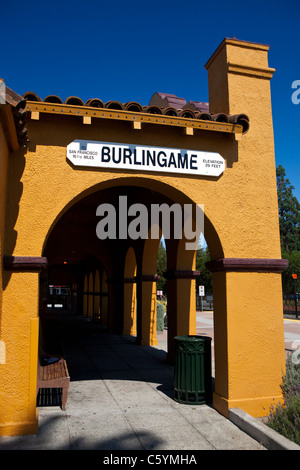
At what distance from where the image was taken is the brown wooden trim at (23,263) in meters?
5.07

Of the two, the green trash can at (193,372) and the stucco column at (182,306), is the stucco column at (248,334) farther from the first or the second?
the stucco column at (182,306)

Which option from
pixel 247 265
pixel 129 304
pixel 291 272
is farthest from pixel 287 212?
pixel 247 265

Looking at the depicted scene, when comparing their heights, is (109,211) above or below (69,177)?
above

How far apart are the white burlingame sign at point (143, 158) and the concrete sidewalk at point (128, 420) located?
369 cm

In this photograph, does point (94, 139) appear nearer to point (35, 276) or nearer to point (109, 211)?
point (35, 276)

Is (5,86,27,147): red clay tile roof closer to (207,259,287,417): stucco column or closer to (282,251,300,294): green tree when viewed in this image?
(207,259,287,417): stucco column

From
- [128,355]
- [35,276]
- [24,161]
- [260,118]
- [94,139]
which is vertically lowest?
[128,355]

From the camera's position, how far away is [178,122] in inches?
236

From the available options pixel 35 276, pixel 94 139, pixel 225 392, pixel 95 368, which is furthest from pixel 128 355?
pixel 94 139

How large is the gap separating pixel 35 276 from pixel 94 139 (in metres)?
2.24

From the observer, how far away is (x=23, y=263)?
5.13 m
